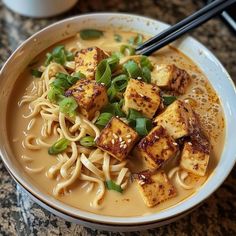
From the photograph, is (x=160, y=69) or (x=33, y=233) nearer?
(x=33, y=233)

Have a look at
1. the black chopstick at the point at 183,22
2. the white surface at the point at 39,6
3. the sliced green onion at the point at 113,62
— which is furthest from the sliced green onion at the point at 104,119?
the white surface at the point at 39,6

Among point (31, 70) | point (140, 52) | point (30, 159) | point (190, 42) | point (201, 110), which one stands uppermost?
point (31, 70)

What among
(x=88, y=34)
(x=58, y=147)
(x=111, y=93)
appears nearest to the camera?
(x=58, y=147)

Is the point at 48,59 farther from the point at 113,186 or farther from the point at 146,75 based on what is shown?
the point at 113,186

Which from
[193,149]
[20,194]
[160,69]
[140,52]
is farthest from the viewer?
[140,52]

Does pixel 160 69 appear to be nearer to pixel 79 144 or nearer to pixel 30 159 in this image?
pixel 79 144

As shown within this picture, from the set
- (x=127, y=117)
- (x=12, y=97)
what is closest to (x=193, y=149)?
(x=127, y=117)

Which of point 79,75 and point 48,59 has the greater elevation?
point 48,59

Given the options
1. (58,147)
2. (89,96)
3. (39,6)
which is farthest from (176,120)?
(39,6)

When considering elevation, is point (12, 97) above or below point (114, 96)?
above
